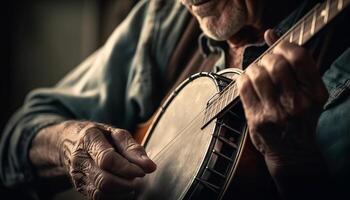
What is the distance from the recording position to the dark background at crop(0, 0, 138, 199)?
2395mm

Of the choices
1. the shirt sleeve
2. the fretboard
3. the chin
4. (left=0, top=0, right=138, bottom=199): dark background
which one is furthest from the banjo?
(left=0, top=0, right=138, bottom=199): dark background

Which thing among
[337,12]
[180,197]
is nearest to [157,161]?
[180,197]

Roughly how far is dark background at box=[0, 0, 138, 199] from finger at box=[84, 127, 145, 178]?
1385 millimetres

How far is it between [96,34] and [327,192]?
5.66 feet

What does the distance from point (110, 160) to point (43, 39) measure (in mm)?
1626

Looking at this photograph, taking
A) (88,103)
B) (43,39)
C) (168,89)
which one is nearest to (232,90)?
(168,89)

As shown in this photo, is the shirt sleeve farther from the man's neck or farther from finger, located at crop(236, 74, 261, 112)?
finger, located at crop(236, 74, 261, 112)

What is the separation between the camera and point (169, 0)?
4.94 feet

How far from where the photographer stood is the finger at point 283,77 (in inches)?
29.3

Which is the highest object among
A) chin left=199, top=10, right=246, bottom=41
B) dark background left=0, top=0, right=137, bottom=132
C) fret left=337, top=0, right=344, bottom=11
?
fret left=337, top=0, right=344, bottom=11

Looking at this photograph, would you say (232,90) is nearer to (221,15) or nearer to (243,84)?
(243,84)

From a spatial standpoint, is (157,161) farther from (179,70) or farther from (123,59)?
(123,59)

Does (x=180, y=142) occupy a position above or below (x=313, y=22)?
below

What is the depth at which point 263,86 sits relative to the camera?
77 centimetres
